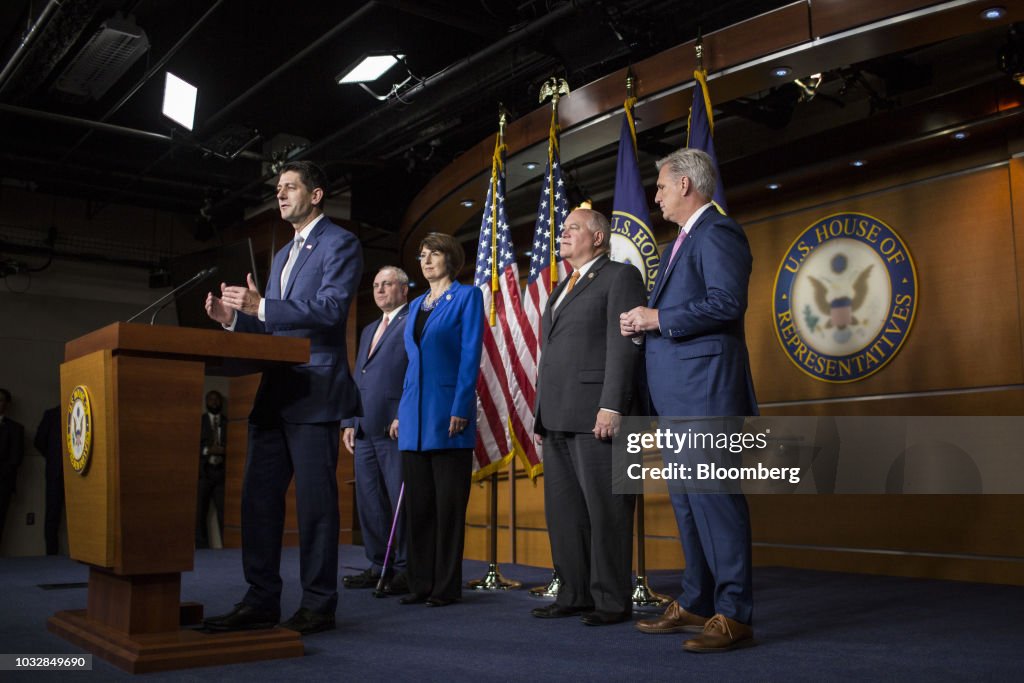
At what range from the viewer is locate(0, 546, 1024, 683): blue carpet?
2.21 meters

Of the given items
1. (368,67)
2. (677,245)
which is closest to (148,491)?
(677,245)

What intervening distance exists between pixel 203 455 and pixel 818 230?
251 inches

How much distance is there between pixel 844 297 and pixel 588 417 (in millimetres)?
2972

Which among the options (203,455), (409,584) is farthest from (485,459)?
(203,455)

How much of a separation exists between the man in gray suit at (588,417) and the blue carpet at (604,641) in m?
0.18

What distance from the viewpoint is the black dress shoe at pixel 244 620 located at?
106 inches

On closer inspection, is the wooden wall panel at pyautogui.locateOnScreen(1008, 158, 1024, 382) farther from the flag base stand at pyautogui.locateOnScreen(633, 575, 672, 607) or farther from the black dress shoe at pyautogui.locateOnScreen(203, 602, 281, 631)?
the black dress shoe at pyautogui.locateOnScreen(203, 602, 281, 631)

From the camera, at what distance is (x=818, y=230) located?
5723 mm

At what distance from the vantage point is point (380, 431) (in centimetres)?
446

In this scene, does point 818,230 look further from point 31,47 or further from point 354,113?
point 31,47

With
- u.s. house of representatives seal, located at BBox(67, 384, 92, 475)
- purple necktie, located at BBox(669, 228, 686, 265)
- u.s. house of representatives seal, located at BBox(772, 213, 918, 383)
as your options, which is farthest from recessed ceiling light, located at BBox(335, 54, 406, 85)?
u.s. house of representatives seal, located at BBox(67, 384, 92, 475)

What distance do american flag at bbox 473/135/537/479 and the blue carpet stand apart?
0.77 meters

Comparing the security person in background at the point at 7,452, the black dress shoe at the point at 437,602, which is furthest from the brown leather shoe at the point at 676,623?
the security person in background at the point at 7,452

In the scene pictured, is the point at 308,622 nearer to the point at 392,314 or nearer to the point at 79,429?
the point at 79,429
